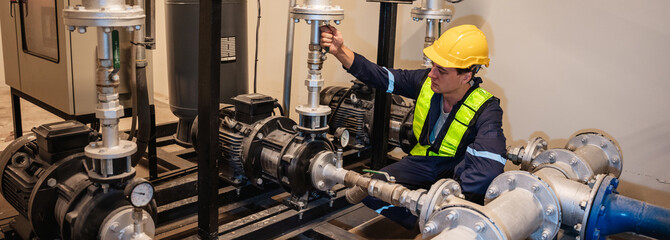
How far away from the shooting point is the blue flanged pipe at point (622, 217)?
171cm

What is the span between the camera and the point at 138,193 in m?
1.77

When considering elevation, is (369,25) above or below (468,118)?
above

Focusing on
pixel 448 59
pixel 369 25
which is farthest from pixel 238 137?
pixel 369 25

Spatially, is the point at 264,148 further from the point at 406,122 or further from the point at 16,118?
the point at 16,118

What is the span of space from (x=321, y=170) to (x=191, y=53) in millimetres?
1044

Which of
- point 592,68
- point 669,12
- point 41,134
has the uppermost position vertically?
point 669,12

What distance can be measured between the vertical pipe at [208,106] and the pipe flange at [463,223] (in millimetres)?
838

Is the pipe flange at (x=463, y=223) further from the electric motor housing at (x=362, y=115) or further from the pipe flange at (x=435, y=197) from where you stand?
the electric motor housing at (x=362, y=115)

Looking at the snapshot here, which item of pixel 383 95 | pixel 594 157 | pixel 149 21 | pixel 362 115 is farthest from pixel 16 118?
pixel 594 157

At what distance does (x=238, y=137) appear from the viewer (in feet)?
Result: 8.30

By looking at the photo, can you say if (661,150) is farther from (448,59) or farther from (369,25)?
(369,25)

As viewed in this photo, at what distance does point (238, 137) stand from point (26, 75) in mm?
1287

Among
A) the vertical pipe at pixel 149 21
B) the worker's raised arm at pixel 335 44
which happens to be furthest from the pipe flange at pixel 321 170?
the vertical pipe at pixel 149 21

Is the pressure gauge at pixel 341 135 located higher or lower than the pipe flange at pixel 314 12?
lower
